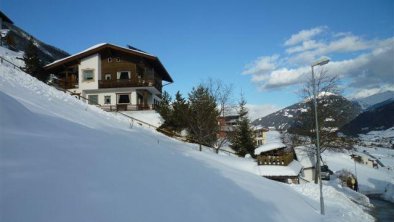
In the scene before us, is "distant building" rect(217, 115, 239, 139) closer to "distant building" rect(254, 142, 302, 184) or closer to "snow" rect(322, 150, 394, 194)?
"distant building" rect(254, 142, 302, 184)

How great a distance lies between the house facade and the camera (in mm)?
44062

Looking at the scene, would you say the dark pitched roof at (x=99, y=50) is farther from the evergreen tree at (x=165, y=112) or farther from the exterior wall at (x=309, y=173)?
the exterior wall at (x=309, y=173)

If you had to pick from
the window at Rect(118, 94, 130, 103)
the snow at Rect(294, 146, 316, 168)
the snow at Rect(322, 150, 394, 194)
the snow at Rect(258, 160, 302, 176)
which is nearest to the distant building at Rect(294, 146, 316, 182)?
the snow at Rect(294, 146, 316, 168)

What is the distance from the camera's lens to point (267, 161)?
32.3 meters

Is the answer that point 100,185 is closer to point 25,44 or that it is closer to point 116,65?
point 116,65

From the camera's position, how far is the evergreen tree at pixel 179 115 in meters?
39.0

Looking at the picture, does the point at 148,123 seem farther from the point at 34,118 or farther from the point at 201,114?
the point at 34,118

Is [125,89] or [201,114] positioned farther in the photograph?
[125,89]

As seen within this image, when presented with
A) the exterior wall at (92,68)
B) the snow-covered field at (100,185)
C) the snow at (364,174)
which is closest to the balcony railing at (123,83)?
the exterior wall at (92,68)

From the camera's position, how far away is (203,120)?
38.1 meters

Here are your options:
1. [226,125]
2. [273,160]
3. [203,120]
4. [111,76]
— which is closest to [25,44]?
[111,76]

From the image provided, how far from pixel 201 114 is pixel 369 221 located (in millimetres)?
20612

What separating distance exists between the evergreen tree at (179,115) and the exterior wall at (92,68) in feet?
39.5

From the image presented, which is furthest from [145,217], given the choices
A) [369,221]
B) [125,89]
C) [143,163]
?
[125,89]
